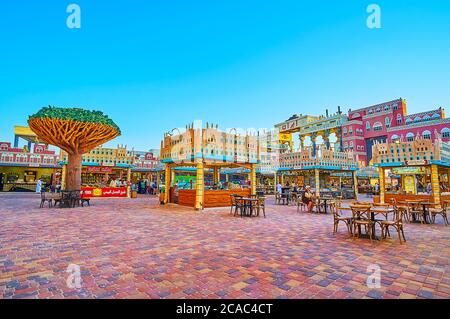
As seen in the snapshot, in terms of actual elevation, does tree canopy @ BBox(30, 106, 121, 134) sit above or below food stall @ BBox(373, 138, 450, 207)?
above

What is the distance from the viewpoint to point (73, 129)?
1342 centimetres

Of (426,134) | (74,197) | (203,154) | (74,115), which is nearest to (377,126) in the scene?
(426,134)

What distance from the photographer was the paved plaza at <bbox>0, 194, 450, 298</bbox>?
3.12m

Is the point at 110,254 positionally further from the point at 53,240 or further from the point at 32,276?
the point at 53,240

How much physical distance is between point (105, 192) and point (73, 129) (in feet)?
31.9

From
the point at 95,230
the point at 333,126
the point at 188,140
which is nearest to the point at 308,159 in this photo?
the point at 188,140

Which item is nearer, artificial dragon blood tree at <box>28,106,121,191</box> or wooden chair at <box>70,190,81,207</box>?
artificial dragon blood tree at <box>28,106,121,191</box>

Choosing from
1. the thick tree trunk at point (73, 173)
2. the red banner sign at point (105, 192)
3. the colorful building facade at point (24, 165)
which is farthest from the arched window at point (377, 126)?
the colorful building facade at point (24, 165)

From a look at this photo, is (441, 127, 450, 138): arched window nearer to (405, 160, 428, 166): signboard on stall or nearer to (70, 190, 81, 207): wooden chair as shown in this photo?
(405, 160, 428, 166): signboard on stall

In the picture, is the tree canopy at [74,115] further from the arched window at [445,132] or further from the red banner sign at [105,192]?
the arched window at [445,132]

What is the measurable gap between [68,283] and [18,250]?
2.52m

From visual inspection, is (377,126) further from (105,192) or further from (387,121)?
(105,192)

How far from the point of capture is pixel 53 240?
5.62 meters

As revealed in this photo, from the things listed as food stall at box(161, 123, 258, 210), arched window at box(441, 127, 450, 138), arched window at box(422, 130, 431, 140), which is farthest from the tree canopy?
arched window at box(441, 127, 450, 138)
